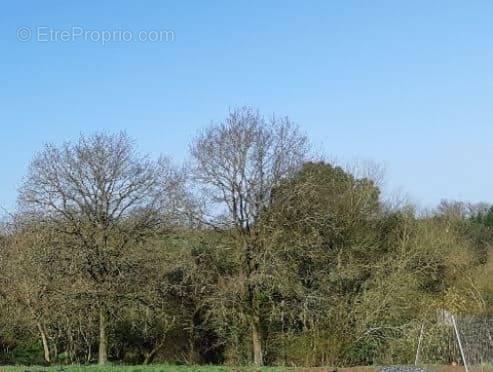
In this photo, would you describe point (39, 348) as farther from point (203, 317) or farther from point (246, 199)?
point (246, 199)

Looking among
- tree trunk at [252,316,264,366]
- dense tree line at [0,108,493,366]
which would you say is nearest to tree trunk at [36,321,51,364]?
dense tree line at [0,108,493,366]

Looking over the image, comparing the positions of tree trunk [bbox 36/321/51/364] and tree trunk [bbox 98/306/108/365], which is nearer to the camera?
tree trunk [bbox 98/306/108/365]

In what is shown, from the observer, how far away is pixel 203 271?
29922 millimetres

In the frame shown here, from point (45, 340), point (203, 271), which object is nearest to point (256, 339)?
point (203, 271)

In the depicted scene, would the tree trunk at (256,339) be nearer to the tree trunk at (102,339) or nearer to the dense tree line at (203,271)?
the dense tree line at (203,271)

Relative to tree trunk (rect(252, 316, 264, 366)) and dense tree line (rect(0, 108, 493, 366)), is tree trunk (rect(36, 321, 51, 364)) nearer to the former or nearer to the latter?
dense tree line (rect(0, 108, 493, 366))

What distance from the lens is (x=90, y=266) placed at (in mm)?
28844

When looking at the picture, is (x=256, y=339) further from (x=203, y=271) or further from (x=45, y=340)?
(x=45, y=340)

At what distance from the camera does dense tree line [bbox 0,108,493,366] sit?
28.7m

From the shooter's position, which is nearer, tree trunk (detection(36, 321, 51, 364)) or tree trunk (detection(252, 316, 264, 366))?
tree trunk (detection(36, 321, 51, 364))

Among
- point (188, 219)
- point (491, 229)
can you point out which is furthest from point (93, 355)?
point (491, 229)

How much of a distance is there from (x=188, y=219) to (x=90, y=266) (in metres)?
4.64

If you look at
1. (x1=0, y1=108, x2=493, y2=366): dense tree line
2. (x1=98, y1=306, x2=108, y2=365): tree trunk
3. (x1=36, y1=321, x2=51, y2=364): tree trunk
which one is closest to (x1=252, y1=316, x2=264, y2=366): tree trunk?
(x1=0, y1=108, x2=493, y2=366): dense tree line

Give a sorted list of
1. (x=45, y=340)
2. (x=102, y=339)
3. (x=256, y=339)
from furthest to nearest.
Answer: (x=256, y=339) < (x=45, y=340) < (x=102, y=339)
